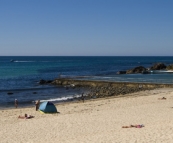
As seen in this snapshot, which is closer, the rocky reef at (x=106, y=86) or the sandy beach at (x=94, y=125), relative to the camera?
the sandy beach at (x=94, y=125)

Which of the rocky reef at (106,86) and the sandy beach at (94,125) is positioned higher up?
the sandy beach at (94,125)

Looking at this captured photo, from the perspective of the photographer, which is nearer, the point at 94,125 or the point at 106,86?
the point at 94,125

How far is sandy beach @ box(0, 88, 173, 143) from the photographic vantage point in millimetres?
14336

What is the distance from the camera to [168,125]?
1606cm

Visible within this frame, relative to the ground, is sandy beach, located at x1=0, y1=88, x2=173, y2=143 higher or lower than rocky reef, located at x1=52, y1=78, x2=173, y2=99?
higher

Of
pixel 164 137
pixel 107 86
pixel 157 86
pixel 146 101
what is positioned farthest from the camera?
pixel 107 86

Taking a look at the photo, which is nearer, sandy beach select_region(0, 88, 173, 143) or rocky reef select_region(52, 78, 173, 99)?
sandy beach select_region(0, 88, 173, 143)

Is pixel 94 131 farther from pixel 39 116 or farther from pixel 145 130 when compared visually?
pixel 39 116

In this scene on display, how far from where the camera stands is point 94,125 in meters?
18.2

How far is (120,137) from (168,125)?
3.33 m

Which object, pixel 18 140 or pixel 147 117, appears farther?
pixel 147 117

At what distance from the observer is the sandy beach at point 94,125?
14.3 meters

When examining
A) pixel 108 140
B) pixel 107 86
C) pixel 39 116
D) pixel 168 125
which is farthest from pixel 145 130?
pixel 107 86

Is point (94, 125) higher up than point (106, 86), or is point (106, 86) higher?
point (94, 125)
